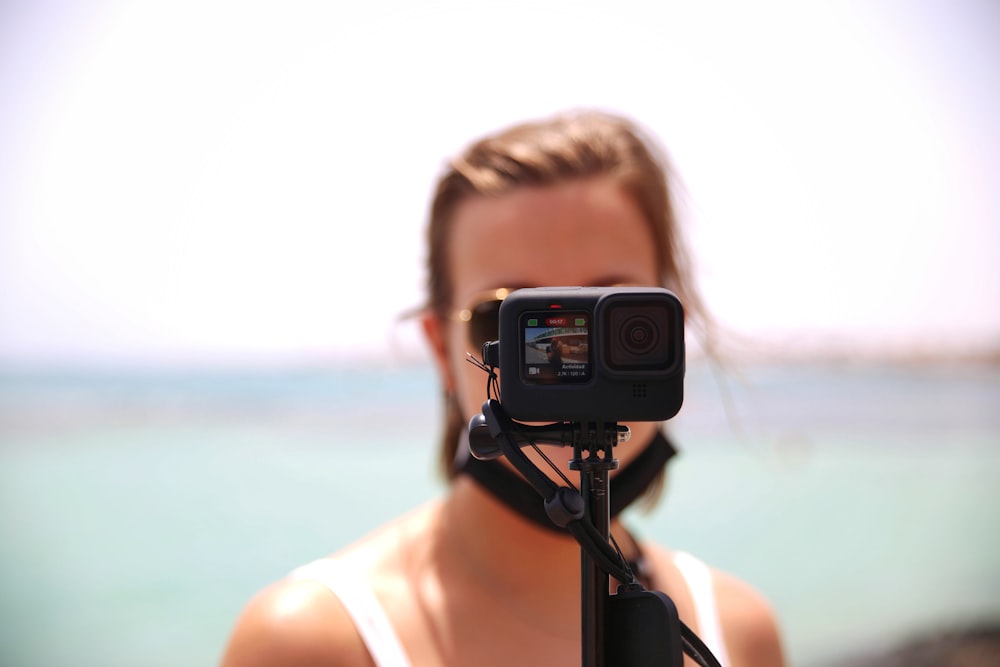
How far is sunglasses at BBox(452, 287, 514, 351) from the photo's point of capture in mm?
1105

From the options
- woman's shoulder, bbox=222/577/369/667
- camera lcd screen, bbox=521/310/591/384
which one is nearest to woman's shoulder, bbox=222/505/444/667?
woman's shoulder, bbox=222/577/369/667

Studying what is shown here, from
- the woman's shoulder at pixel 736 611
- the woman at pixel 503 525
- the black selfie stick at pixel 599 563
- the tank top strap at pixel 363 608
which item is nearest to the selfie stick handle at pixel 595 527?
the black selfie stick at pixel 599 563

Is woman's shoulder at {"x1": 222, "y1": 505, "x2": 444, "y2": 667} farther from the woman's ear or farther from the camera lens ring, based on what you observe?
the camera lens ring

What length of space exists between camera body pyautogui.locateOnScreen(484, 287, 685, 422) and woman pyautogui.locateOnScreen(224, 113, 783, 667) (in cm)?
40

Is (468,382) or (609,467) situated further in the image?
(468,382)

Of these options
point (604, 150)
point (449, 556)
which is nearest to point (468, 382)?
point (449, 556)

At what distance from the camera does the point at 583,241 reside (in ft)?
3.59

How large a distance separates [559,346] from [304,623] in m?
0.65

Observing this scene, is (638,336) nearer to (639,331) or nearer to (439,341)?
(639,331)

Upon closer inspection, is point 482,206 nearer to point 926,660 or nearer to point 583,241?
point 583,241

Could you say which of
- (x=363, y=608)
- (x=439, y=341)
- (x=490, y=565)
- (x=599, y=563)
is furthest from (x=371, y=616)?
(x=599, y=563)

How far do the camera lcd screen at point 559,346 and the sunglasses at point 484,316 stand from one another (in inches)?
17.8

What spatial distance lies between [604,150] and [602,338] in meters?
0.67

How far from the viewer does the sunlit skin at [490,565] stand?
41.1 inches
